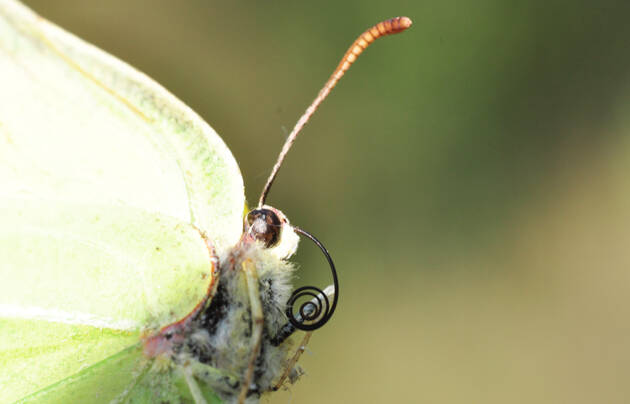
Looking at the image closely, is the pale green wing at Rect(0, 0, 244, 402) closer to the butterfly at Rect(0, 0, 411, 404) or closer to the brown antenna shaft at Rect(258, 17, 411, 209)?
the butterfly at Rect(0, 0, 411, 404)

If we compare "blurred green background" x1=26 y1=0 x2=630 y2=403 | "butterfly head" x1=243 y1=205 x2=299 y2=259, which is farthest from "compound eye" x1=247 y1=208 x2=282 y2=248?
"blurred green background" x1=26 y1=0 x2=630 y2=403

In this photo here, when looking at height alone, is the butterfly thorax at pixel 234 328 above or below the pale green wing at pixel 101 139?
below

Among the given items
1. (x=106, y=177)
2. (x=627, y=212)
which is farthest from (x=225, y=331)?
(x=627, y=212)

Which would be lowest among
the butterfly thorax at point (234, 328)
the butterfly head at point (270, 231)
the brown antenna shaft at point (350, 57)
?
the butterfly thorax at point (234, 328)

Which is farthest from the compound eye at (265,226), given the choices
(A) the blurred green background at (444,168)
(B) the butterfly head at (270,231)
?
(A) the blurred green background at (444,168)

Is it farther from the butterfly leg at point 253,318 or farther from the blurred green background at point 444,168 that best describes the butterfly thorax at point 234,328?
the blurred green background at point 444,168

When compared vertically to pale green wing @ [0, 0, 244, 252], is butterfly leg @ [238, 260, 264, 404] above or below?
below
